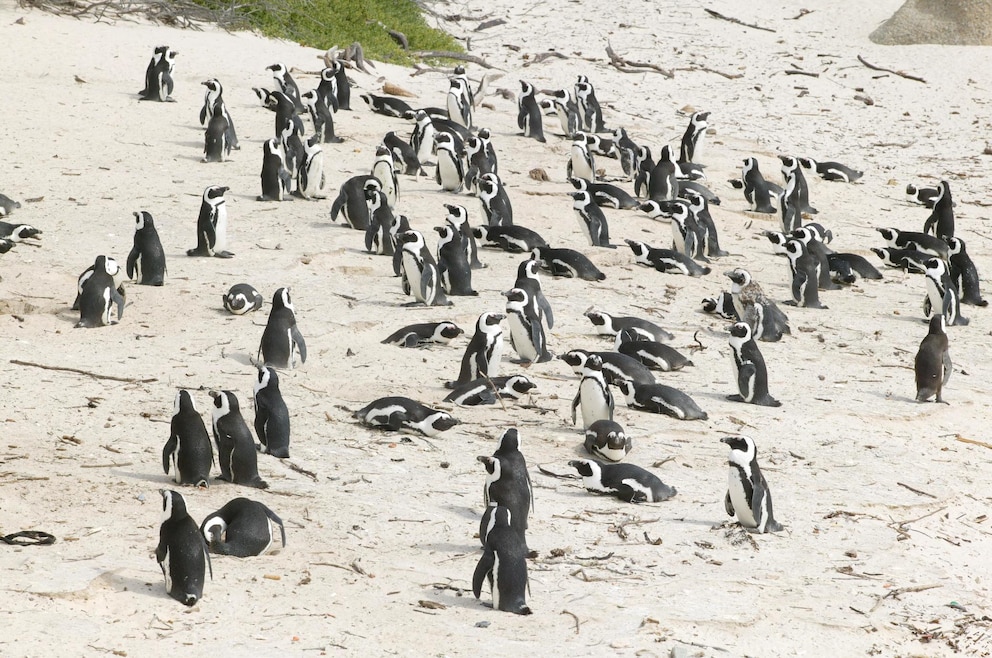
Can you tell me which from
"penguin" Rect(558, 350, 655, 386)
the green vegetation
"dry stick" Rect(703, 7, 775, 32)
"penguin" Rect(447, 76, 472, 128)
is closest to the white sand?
"penguin" Rect(558, 350, 655, 386)

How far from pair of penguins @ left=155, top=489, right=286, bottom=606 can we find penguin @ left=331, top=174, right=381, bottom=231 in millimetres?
6882

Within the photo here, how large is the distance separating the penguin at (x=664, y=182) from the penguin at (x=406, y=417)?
770cm

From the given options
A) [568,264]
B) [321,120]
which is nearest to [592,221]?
[568,264]

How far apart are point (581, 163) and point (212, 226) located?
224 inches

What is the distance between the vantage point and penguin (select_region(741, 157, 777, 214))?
49.9 ft

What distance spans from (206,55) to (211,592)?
47.7 feet

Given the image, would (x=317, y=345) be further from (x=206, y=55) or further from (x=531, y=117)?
(x=206, y=55)

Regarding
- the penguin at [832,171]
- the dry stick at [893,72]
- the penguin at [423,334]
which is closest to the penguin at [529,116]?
the penguin at [832,171]

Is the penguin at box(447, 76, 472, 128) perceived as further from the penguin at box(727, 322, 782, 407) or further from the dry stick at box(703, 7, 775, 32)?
the penguin at box(727, 322, 782, 407)

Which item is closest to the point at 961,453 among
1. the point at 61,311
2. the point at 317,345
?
the point at 317,345

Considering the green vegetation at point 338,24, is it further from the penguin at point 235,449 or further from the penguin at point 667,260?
the penguin at point 235,449

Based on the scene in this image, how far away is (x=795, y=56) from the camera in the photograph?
22.4 m

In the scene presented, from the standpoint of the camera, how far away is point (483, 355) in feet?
28.5

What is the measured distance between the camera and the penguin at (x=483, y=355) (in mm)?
8688
